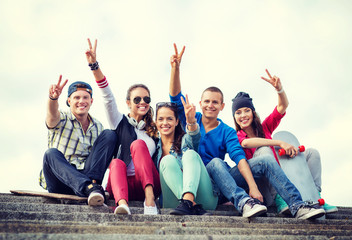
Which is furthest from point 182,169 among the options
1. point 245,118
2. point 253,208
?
point 245,118

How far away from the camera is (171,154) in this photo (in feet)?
14.4

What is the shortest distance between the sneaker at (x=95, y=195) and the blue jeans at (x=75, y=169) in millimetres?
73

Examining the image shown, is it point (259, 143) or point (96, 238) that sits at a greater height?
point (259, 143)

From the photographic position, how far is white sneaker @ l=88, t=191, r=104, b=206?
362cm

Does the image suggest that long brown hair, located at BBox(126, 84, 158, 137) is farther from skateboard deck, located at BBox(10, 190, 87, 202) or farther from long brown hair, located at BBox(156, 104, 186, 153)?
skateboard deck, located at BBox(10, 190, 87, 202)

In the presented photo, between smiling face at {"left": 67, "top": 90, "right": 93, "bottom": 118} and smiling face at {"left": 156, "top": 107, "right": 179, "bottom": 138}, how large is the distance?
87cm

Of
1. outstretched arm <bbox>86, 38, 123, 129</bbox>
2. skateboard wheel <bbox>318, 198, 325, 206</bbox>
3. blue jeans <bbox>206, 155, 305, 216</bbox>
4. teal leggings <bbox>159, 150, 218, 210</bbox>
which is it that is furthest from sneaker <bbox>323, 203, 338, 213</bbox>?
outstretched arm <bbox>86, 38, 123, 129</bbox>

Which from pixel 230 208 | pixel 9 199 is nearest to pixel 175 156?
pixel 230 208

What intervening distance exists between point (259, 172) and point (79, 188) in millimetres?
1898

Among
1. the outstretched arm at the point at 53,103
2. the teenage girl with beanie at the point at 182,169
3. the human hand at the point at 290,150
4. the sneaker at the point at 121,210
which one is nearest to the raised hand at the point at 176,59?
the teenage girl with beanie at the point at 182,169

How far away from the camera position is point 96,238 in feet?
7.96

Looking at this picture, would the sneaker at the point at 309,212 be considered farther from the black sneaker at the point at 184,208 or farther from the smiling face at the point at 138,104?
the smiling face at the point at 138,104

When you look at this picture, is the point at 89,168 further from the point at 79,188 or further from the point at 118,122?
the point at 118,122

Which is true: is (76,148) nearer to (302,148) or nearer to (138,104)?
(138,104)
